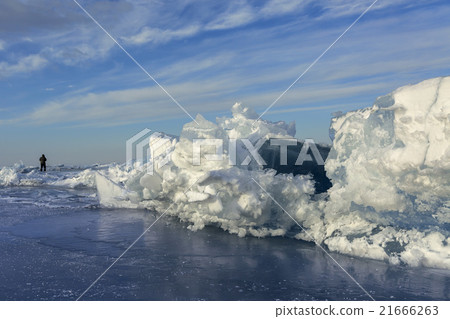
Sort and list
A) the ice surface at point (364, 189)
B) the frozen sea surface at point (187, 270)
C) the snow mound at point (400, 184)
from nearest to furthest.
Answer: the frozen sea surface at point (187, 270)
the snow mound at point (400, 184)
the ice surface at point (364, 189)

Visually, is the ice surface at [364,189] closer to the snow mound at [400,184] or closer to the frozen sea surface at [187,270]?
the snow mound at [400,184]

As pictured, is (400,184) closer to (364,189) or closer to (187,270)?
(364,189)

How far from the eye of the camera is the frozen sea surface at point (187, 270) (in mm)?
4371

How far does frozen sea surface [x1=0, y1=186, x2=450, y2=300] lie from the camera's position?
4371mm

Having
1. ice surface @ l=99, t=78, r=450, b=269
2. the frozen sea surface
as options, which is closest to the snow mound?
ice surface @ l=99, t=78, r=450, b=269

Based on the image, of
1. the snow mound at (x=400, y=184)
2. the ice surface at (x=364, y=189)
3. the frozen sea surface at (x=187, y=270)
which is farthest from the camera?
the ice surface at (x=364, y=189)

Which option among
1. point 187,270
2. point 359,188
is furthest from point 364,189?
point 187,270

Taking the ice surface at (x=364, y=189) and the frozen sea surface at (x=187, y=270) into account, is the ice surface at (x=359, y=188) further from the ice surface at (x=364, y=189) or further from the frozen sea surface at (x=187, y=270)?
the frozen sea surface at (x=187, y=270)

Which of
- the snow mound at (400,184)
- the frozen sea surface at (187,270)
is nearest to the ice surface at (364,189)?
the snow mound at (400,184)

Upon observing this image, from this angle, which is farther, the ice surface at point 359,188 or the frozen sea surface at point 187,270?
the ice surface at point 359,188

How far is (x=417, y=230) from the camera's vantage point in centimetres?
608

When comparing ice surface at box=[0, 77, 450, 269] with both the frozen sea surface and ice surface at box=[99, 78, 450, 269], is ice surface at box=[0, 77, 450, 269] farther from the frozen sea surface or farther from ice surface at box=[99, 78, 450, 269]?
the frozen sea surface

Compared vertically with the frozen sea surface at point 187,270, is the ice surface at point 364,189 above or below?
above

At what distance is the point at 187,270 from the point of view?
5.25 metres
